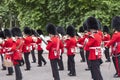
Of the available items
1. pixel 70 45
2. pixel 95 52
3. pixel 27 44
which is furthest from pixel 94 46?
pixel 27 44

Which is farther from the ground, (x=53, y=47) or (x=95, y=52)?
(x=53, y=47)

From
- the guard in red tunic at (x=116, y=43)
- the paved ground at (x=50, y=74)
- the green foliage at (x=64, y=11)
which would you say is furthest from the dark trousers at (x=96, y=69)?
the green foliage at (x=64, y=11)

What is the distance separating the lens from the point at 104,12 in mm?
23594

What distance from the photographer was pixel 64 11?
25.2 metres

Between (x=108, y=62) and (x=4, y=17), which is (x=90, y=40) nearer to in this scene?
(x=108, y=62)

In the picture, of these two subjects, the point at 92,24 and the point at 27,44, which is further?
the point at 27,44

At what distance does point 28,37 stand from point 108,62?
3314 mm

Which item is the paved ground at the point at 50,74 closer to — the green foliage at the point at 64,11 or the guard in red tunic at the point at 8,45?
the guard in red tunic at the point at 8,45

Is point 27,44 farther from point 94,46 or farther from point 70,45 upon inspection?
point 94,46

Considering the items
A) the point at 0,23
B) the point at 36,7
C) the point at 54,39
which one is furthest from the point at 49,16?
the point at 54,39

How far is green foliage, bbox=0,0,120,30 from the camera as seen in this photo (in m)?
23.4

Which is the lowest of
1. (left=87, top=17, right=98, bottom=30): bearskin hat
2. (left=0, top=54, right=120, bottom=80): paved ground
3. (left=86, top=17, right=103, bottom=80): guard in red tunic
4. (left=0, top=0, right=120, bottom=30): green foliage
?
(left=0, top=54, right=120, bottom=80): paved ground

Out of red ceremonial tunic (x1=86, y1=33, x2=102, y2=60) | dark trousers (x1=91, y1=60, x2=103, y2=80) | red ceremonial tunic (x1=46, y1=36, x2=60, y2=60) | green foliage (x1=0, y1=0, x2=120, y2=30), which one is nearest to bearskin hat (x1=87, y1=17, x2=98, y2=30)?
red ceremonial tunic (x1=86, y1=33, x2=102, y2=60)

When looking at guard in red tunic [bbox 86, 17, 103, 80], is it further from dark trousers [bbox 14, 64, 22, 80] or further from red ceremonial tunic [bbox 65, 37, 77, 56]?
dark trousers [bbox 14, 64, 22, 80]
